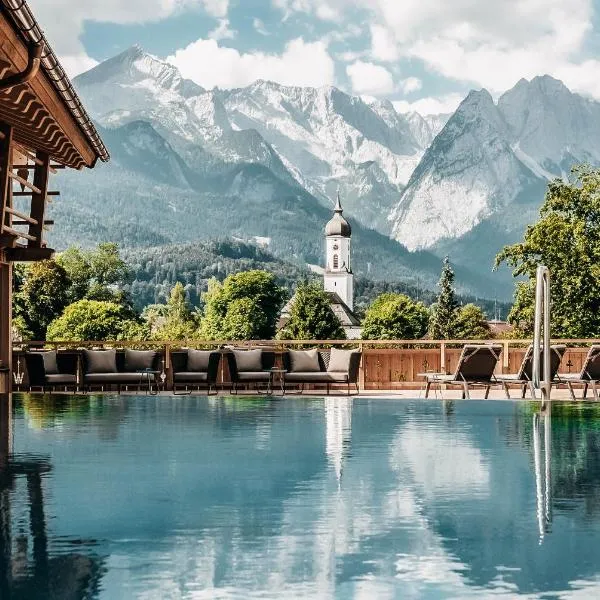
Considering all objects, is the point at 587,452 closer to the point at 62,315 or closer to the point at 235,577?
the point at 235,577

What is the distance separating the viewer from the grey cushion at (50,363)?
13625mm

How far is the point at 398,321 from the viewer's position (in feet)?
292

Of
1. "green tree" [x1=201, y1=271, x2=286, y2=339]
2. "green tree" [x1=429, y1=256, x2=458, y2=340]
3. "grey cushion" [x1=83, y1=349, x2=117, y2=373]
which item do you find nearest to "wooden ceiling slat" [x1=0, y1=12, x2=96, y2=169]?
"grey cushion" [x1=83, y1=349, x2=117, y2=373]

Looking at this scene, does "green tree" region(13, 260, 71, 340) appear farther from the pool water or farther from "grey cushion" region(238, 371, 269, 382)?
the pool water

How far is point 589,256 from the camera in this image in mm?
27719

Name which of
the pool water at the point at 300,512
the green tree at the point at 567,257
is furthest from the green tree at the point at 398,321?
the pool water at the point at 300,512

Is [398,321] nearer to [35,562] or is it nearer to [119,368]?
[119,368]

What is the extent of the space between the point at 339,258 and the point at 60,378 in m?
123

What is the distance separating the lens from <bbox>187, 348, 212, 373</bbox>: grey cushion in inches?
572

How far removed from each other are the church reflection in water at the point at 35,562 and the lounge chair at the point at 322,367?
924cm

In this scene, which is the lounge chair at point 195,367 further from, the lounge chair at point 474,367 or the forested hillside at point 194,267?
the forested hillside at point 194,267

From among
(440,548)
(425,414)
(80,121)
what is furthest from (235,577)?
(80,121)

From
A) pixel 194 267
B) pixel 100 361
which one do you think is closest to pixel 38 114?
pixel 100 361

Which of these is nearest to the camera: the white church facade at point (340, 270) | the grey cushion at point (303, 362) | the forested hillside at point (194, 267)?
the grey cushion at point (303, 362)
